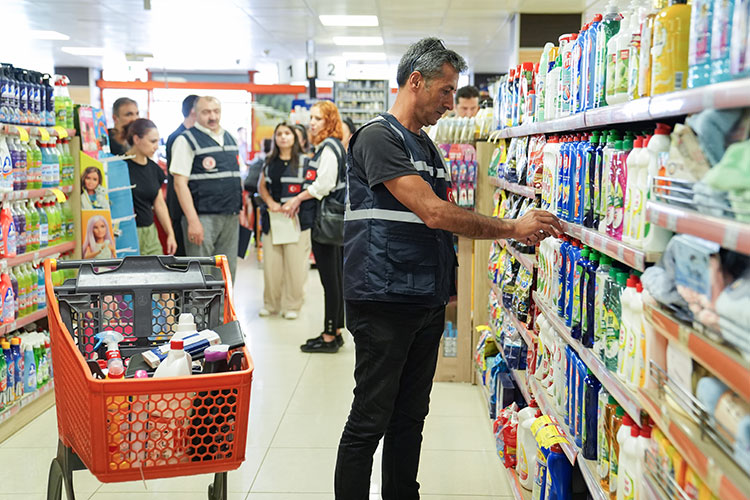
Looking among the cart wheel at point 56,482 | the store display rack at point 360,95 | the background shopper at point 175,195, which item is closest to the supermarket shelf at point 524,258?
the cart wheel at point 56,482

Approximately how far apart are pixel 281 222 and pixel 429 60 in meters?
4.48

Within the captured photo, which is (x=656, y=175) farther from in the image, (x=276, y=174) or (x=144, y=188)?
(x=276, y=174)

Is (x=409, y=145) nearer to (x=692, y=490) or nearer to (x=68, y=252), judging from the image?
(x=692, y=490)

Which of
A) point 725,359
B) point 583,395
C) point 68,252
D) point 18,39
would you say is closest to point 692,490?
point 725,359

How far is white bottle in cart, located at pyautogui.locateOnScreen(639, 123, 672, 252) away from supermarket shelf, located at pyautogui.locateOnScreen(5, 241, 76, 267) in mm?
3482

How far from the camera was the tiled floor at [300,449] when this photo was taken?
3.48m

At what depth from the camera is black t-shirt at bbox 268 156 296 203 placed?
22.4 ft

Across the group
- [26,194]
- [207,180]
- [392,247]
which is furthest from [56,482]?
[207,180]

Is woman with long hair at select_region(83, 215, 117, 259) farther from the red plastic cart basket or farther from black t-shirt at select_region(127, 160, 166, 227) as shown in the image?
the red plastic cart basket

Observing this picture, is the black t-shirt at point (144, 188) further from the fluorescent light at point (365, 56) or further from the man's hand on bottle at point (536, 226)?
the fluorescent light at point (365, 56)

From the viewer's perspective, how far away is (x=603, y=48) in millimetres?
2219

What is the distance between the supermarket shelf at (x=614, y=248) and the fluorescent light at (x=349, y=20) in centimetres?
883

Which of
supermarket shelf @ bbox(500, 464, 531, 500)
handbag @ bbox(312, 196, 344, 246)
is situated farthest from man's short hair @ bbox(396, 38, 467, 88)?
handbag @ bbox(312, 196, 344, 246)

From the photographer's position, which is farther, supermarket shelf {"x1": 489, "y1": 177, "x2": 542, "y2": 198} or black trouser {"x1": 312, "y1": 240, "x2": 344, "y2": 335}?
black trouser {"x1": 312, "y1": 240, "x2": 344, "y2": 335}
